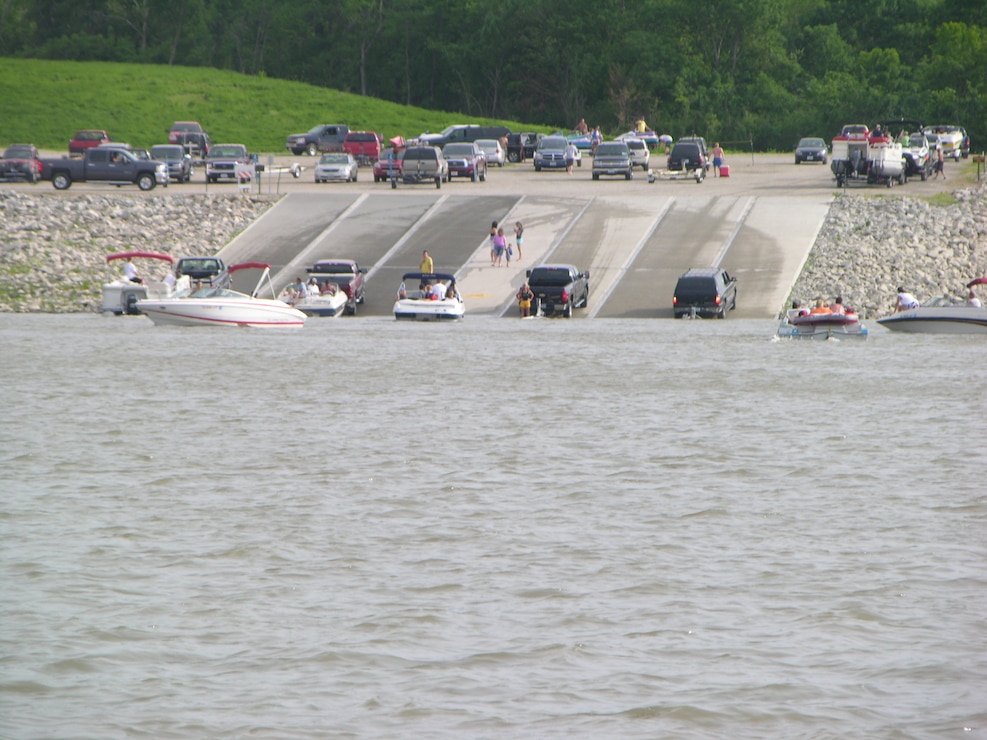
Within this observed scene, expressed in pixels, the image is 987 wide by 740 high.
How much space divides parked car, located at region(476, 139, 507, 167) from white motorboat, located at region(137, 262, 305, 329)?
35.6 meters

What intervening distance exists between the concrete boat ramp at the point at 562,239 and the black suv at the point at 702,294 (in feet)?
2.54

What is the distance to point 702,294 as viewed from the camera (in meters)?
42.5

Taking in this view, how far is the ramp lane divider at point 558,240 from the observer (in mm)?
45031

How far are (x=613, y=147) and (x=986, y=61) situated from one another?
37009mm

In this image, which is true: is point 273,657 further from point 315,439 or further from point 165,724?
point 315,439

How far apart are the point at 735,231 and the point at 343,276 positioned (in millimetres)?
14333

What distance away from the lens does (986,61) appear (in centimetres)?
9112

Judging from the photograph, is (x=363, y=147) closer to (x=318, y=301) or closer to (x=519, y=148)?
(x=519, y=148)

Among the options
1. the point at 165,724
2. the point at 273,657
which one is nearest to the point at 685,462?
the point at 273,657

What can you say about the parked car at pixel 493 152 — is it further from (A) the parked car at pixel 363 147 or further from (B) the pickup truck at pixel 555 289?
(B) the pickup truck at pixel 555 289

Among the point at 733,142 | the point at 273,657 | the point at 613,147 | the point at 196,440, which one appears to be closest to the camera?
the point at 273,657

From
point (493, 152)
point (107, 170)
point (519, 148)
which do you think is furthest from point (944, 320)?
point (519, 148)

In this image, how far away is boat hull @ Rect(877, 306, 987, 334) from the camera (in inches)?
1475

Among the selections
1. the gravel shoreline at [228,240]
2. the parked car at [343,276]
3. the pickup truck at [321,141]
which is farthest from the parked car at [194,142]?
the parked car at [343,276]
